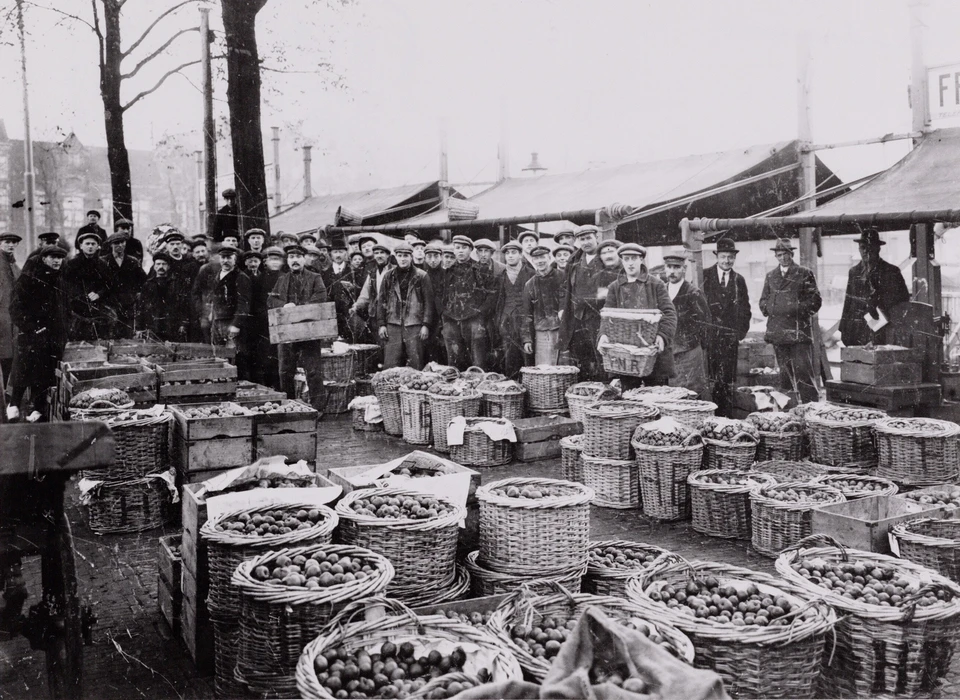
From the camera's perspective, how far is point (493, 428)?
7461 millimetres

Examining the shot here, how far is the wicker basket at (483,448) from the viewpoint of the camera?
24.6 ft

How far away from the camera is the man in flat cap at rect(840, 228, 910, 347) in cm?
901

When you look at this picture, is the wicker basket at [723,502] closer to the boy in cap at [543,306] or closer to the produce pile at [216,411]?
the produce pile at [216,411]

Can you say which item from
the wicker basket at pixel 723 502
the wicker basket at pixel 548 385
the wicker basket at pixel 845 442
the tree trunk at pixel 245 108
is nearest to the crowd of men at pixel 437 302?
the tree trunk at pixel 245 108

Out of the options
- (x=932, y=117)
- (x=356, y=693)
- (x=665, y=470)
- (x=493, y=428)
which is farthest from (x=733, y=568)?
(x=932, y=117)

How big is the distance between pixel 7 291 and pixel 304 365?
10.6ft

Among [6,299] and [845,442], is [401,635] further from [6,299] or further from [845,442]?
[6,299]

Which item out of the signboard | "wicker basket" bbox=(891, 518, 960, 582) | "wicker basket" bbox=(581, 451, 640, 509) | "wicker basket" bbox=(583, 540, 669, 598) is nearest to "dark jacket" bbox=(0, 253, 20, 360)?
"wicker basket" bbox=(581, 451, 640, 509)

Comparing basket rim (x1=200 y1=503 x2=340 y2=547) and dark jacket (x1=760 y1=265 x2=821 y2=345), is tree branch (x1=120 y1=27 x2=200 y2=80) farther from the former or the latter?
dark jacket (x1=760 y1=265 x2=821 y2=345)

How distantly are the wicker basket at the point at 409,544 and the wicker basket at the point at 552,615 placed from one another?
458 millimetres

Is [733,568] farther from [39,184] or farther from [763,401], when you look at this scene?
[39,184]

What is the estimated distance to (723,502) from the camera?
538 cm

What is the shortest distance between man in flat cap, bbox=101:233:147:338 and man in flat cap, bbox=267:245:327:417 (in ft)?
5.31

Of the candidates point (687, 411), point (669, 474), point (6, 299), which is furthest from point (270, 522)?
point (6, 299)
